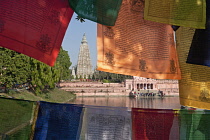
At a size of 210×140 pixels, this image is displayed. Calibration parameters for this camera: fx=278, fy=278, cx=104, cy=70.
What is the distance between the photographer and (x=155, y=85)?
48.4 metres

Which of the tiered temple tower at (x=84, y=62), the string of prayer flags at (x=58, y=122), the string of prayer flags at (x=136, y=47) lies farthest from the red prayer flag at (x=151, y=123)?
the tiered temple tower at (x=84, y=62)

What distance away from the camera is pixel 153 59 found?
362 cm

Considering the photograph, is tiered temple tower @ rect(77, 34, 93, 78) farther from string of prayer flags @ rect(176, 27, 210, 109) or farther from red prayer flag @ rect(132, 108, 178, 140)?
red prayer flag @ rect(132, 108, 178, 140)

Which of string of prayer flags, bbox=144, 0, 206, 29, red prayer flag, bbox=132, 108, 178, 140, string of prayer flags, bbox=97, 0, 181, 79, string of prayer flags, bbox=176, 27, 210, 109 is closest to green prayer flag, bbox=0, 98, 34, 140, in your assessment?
string of prayer flags, bbox=97, 0, 181, 79

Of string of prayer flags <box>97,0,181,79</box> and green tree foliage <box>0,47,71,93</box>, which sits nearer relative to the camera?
string of prayer flags <box>97,0,181,79</box>

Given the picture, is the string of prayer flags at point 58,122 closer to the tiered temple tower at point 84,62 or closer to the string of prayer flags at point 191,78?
the string of prayer flags at point 191,78

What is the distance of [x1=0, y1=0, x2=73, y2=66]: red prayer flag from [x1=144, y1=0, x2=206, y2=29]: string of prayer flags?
37.5 inches

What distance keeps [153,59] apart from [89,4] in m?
1.14

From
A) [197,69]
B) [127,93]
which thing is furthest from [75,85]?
[197,69]

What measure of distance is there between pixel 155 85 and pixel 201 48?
4569 centimetres

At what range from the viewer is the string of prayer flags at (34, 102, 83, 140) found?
345 centimetres

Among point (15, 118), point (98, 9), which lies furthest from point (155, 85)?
point (98, 9)

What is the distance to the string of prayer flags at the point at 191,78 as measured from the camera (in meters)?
3.79

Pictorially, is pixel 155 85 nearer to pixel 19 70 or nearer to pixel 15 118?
pixel 19 70
